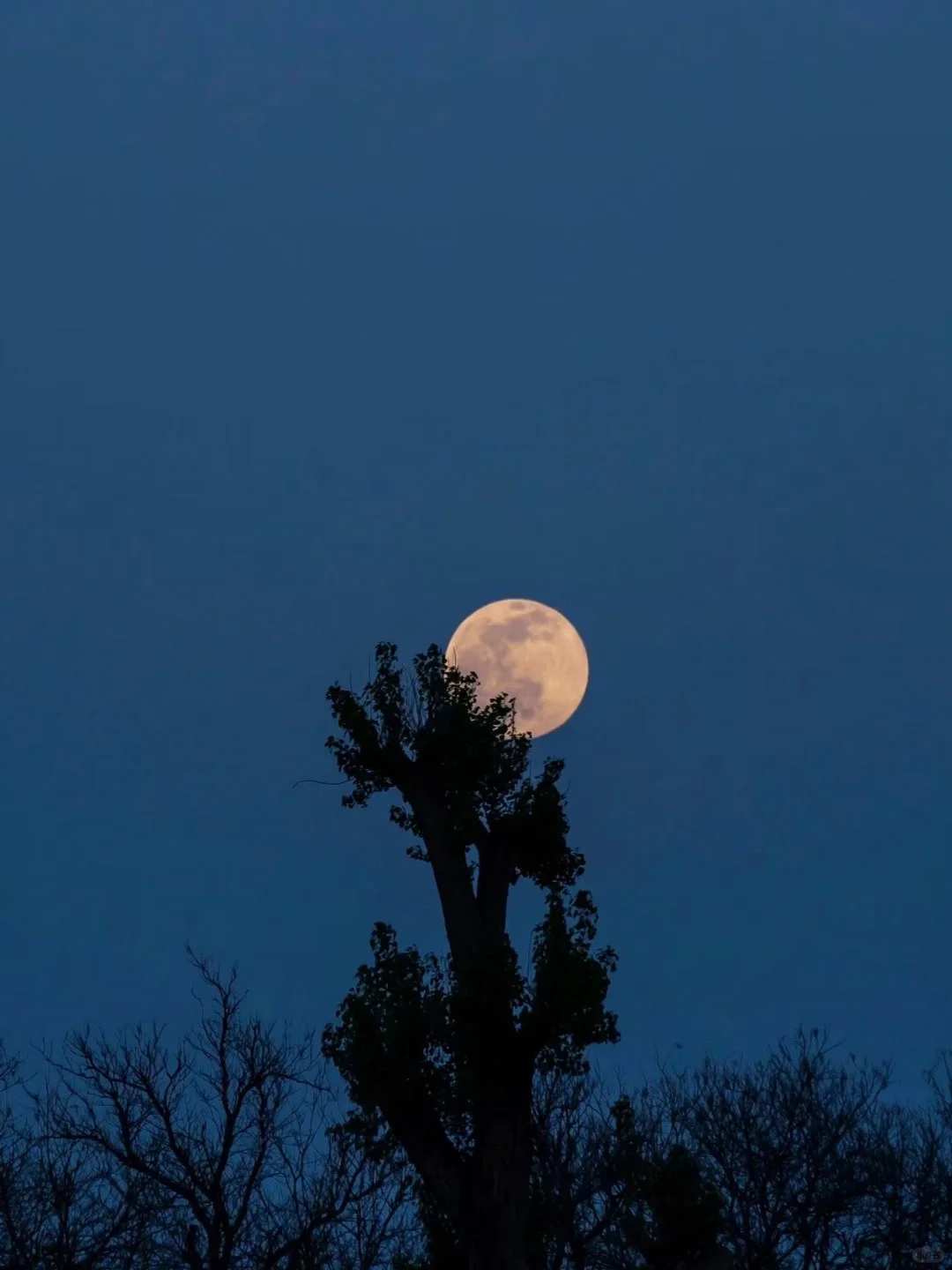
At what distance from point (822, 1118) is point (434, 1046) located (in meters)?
20.4

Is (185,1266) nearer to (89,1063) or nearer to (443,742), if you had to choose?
(89,1063)

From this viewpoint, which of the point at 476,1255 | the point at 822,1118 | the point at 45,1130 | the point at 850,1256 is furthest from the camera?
the point at 822,1118

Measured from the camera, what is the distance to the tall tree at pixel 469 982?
2133 centimetres

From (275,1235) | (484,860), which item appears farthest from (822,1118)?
(484,860)

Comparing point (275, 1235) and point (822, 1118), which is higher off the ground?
point (822, 1118)

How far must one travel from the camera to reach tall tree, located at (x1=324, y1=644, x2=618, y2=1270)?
21328 millimetres

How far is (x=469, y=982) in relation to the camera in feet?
71.7

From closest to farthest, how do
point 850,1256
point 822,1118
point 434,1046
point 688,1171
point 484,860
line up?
1. point 434,1046
2. point 484,860
3. point 688,1171
4. point 850,1256
5. point 822,1118

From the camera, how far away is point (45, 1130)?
29.1 meters

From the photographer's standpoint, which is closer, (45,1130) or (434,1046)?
(434,1046)

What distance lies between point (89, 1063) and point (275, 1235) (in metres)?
6.41

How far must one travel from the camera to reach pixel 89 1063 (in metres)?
28.0

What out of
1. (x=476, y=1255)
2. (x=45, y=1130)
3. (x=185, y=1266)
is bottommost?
(x=476, y=1255)

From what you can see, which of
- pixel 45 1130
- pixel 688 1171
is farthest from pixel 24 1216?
pixel 688 1171
